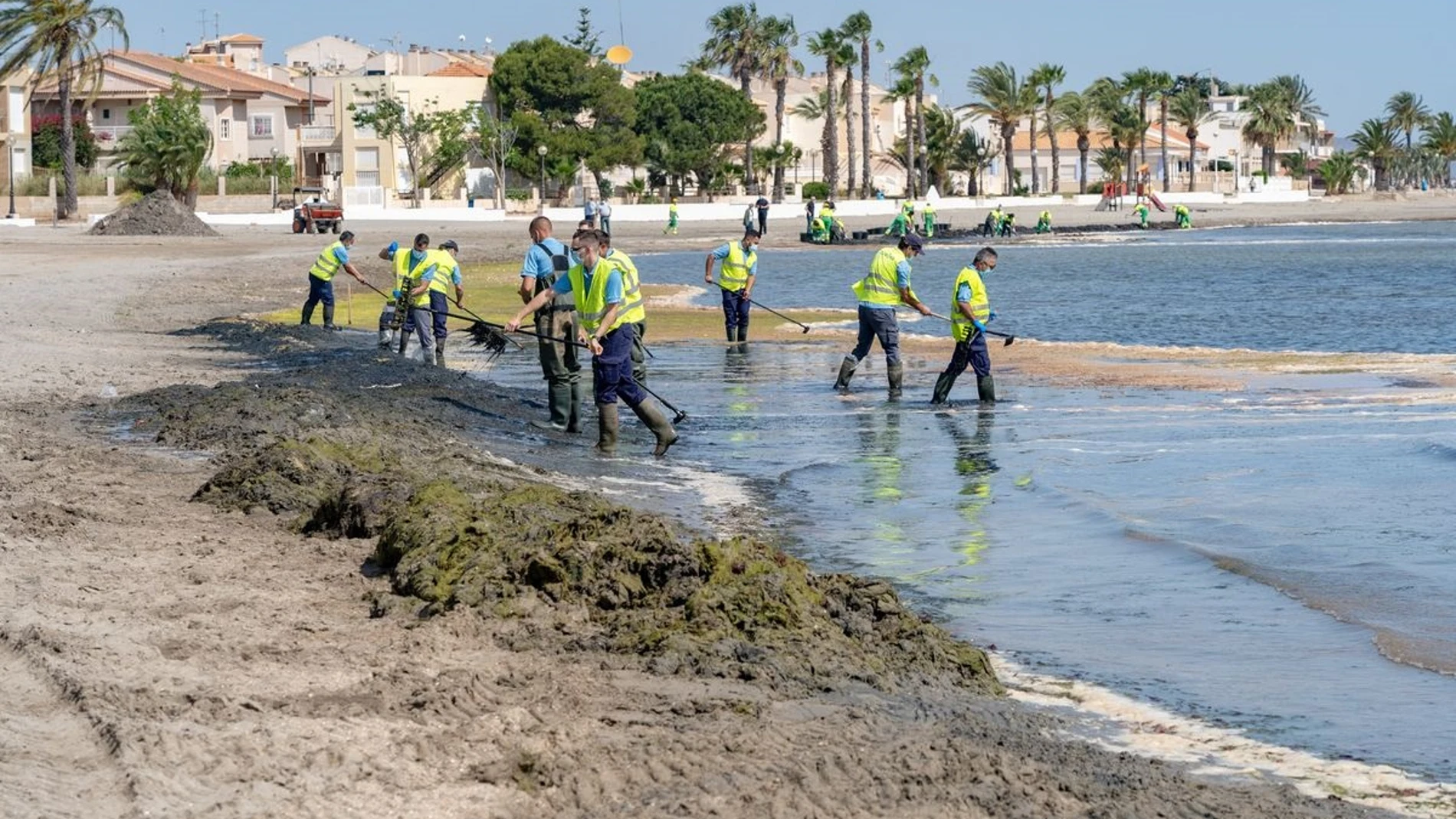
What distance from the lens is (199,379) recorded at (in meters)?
19.5

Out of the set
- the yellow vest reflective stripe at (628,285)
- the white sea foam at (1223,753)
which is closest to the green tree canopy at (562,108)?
the yellow vest reflective stripe at (628,285)

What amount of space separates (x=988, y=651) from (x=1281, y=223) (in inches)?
3383

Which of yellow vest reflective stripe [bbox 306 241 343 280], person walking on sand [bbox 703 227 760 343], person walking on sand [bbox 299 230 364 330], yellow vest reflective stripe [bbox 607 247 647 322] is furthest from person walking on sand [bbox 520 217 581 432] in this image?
yellow vest reflective stripe [bbox 306 241 343 280]

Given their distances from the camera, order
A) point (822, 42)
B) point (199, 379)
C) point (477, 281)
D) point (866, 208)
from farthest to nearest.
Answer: point (822, 42), point (866, 208), point (477, 281), point (199, 379)

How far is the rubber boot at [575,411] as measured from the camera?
1636cm

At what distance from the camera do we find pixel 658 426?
1520cm

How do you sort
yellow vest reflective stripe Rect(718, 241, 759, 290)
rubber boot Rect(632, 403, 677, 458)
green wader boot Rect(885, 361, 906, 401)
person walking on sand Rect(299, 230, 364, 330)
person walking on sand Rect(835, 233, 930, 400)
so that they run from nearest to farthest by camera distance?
1. rubber boot Rect(632, 403, 677, 458)
2. person walking on sand Rect(835, 233, 930, 400)
3. green wader boot Rect(885, 361, 906, 401)
4. person walking on sand Rect(299, 230, 364, 330)
5. yellow vest reflective stripe Rect(718, 241, 759, 290)

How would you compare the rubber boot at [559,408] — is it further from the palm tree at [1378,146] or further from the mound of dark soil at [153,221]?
the palm tree at [1378,146]

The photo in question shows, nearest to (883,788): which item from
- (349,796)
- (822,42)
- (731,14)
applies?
Answer: (349,796)

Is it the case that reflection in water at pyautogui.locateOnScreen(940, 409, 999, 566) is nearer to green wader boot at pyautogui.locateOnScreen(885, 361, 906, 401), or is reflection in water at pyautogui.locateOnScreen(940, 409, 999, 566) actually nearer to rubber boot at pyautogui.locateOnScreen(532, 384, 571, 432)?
green wader boot at pyautogui.locateOnScreen(885, 361, 906, 401)

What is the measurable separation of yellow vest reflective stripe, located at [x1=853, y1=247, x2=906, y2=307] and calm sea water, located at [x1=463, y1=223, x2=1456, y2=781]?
3.57ft

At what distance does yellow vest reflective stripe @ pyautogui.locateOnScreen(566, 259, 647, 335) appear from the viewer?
1444 cm

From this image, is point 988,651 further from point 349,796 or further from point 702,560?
point 349,796

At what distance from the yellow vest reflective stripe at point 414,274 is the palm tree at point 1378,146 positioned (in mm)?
130638
